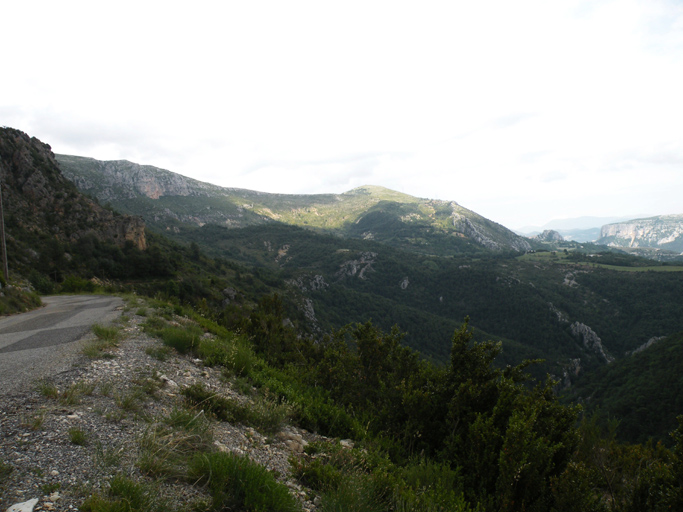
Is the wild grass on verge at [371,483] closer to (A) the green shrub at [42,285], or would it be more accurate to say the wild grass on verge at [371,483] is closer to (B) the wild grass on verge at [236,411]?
(B) the wild grass on verge at [236,411]

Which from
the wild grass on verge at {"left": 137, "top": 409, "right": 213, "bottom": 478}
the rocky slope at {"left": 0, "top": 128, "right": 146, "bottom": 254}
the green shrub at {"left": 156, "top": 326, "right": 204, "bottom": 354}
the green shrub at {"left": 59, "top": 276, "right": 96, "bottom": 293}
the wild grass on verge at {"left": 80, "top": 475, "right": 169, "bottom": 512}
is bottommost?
the green shrub at {"left": 59, "top": 276, "right": 96, "bottom": 293}

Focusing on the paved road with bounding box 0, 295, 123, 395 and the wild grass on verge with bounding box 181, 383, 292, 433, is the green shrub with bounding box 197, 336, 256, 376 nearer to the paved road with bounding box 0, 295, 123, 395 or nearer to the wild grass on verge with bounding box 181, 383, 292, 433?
the wild grass on verge with bounding box 181, 383, 292, 433

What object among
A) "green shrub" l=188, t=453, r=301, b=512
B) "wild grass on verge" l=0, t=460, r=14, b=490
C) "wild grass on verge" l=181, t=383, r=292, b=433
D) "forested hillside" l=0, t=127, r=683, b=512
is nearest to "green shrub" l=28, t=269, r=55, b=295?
"forested hillside" l=0, t=127, r=683, b=512

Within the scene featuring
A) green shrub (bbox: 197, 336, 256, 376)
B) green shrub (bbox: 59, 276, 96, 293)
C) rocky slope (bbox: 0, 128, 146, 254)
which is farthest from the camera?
rocky slope (bbox: 0, 128, 146, 254)

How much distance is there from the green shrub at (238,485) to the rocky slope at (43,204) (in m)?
40.5

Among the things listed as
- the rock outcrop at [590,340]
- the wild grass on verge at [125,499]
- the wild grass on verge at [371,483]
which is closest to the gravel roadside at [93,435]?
the wild grass on verge at [125,499]

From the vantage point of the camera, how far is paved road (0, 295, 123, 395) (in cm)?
513

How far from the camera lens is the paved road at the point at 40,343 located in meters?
5.13

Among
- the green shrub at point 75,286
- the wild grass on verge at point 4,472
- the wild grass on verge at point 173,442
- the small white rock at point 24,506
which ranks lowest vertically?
the green shrub at point 75,286

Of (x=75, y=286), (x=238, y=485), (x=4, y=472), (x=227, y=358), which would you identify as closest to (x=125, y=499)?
(x=238, y=485)

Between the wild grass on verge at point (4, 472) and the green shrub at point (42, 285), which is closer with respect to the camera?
the wild grass on verge at point (4, 472)

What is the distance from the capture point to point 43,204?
37281 millimetres

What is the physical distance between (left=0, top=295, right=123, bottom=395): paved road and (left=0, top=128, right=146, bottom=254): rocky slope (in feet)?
94.6

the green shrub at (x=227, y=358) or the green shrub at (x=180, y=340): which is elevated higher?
the green shrub at (x=180, y=340)
